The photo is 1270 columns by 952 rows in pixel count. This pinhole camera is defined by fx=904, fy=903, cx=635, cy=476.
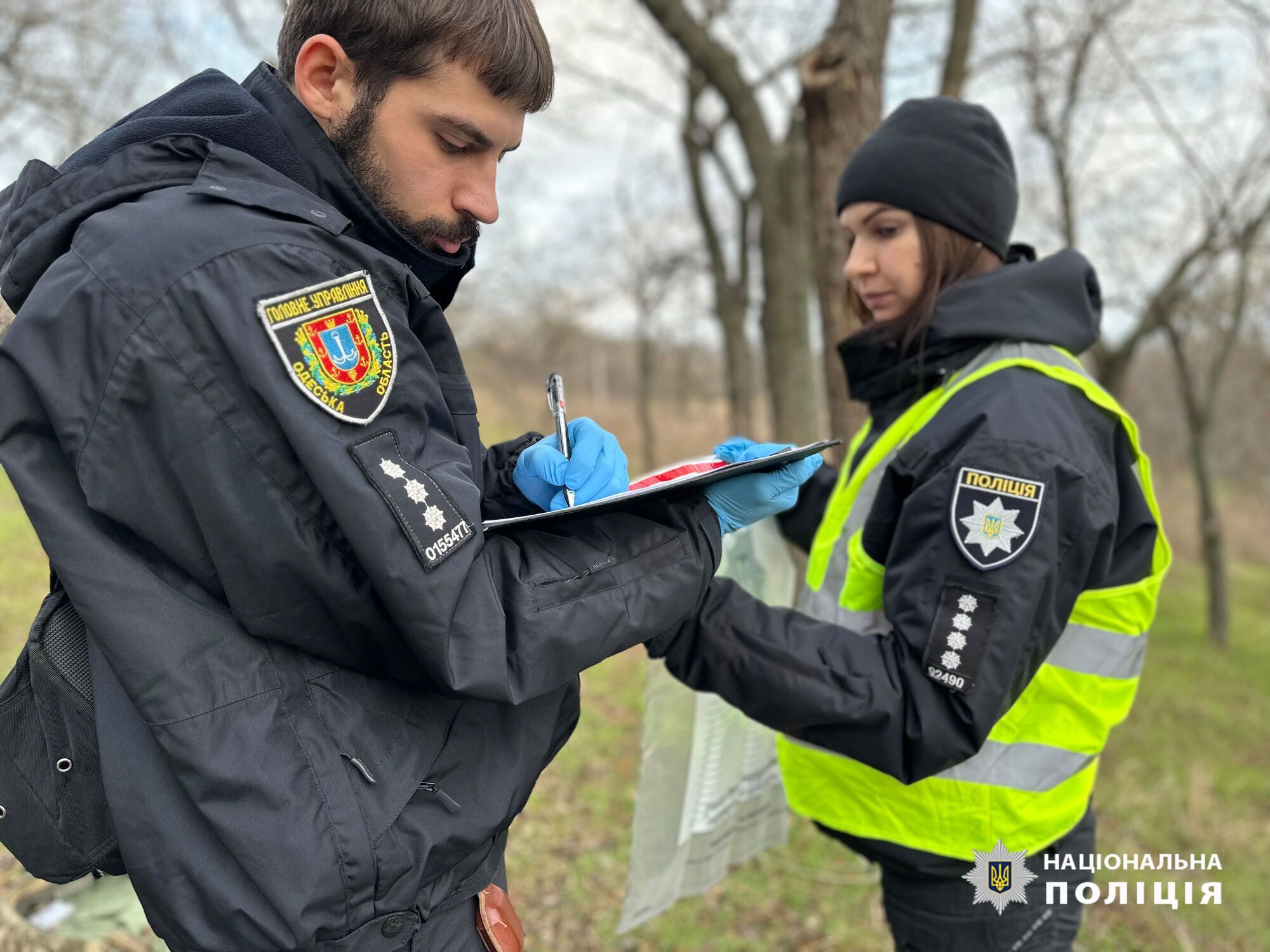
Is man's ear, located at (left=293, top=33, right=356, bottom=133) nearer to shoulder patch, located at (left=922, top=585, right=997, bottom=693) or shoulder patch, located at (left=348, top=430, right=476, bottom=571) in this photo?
shoulder patch, located at (left=348, top=430, right=476, bottom=571)

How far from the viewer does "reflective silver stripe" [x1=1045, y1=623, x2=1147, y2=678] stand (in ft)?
5.95

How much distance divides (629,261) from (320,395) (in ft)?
54.2

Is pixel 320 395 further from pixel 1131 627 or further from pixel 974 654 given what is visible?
pixel 1131 627

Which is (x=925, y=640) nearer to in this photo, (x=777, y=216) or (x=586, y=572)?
(x=586, y=572)

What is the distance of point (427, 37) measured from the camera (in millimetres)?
1252

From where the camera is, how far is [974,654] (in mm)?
1585

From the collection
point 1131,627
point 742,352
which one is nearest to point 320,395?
point 1131,627

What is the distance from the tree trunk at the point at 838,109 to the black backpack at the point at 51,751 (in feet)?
9.44

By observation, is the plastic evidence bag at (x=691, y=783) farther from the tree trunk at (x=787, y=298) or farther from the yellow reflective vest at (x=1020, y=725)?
the tree trunk at (x=787, y=298)

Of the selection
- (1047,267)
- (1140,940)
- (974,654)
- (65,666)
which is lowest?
(1140,940)

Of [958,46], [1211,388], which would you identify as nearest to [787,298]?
[958,46]

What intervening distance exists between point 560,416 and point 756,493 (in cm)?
34

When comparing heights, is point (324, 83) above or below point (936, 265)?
above
